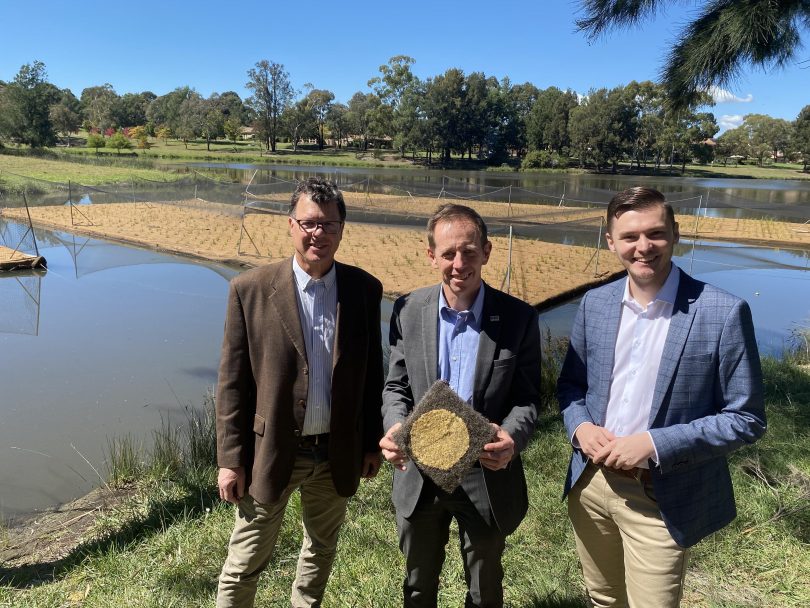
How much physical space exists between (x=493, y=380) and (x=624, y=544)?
692mm

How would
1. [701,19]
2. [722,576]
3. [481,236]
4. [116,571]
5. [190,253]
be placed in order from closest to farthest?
[481,236], [722,576], [116,571], [701,19], [190,253]

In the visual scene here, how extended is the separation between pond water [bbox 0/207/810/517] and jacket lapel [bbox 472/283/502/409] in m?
3.72

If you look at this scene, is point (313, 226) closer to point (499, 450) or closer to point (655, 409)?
point (499, 450)

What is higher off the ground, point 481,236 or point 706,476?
point 481,236

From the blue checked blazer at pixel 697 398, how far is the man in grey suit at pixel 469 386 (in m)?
0.25

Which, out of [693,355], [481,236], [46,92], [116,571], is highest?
[46,92]

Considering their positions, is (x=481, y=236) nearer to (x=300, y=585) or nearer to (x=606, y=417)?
(x=606, y=417)

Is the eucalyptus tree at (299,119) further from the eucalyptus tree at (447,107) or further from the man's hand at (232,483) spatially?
the man's hand at (232,483)

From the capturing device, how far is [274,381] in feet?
6.84

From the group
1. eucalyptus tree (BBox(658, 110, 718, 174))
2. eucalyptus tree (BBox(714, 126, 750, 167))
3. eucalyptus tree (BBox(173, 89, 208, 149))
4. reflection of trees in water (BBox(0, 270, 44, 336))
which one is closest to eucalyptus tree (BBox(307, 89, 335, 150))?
eucalyptus tree (BBox(173, 89, 208, 149))

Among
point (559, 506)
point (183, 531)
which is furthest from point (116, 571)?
point (559, 506)

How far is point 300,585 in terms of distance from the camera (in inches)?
90.6

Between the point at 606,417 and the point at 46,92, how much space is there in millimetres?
60802

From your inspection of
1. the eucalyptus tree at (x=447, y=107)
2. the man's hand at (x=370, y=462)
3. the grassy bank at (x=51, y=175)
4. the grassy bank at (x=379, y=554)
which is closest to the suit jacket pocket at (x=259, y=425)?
the man's hand at (x=370, y=462)
